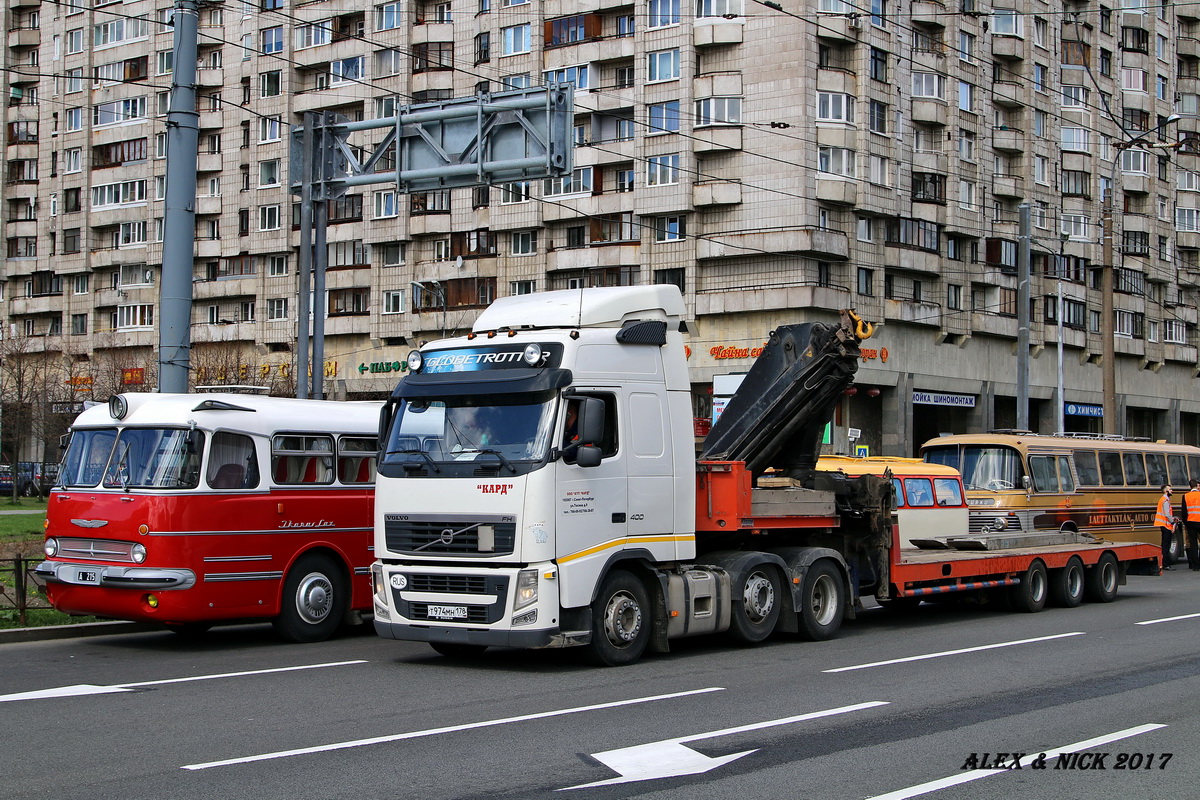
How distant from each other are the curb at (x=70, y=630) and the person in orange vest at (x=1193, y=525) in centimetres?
2209

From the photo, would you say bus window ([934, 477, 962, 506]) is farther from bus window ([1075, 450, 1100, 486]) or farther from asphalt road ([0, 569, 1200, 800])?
bus window ([1075, 450, 1100, 486])

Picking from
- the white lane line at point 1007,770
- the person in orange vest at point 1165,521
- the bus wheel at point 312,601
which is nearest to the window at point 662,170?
the person in orange vest at point 1165,521

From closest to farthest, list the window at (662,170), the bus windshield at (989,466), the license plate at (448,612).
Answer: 1. the license plate at (448,612)
2. the bus windshield at (989,466)
3. the window at (662,170)

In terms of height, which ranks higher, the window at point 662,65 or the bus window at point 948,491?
the window at point 662,65

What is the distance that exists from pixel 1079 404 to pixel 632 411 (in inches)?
2148

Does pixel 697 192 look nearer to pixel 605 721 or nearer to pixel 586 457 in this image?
pixel 586 457

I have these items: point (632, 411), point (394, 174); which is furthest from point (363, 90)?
point (632, 411)

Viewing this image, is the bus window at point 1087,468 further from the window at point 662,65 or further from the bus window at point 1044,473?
the window at point 662,65

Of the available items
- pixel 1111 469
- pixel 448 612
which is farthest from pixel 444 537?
pixel 1111 469

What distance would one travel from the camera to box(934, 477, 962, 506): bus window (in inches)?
744

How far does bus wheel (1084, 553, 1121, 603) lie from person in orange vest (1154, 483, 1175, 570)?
8410 mm

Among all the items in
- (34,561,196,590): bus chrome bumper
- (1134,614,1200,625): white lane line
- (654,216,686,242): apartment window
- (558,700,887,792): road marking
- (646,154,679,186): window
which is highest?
(646,154,679,186): window

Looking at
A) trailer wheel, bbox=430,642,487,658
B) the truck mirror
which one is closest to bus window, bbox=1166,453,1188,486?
trailer wheel, bbox=430,642,487,658

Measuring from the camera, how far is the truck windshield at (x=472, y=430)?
39.5ft
